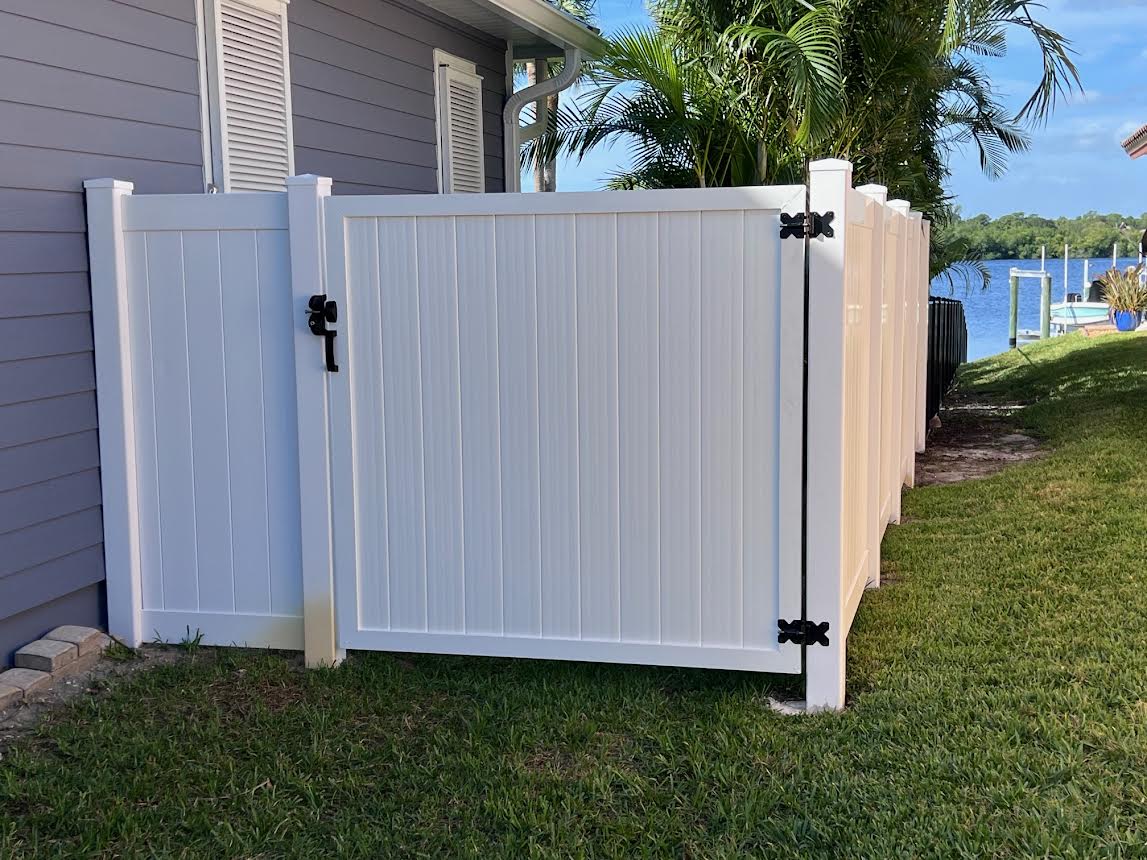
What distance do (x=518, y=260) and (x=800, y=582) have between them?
1.42 meters

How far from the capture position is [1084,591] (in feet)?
16.0

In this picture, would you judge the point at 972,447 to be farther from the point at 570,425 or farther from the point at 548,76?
the point at 570,425

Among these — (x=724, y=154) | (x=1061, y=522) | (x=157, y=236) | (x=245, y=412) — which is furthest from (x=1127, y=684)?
(x=724, y=154)

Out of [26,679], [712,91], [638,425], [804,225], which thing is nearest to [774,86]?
[712,91]

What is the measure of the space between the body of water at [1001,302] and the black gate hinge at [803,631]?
2715 cm

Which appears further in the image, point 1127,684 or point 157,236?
point 157,236

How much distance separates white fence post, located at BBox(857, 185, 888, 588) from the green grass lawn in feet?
1.02

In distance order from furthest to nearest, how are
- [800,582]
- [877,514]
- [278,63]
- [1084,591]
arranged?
[278,63] < [877,514] < [1084,591] < [800,582]

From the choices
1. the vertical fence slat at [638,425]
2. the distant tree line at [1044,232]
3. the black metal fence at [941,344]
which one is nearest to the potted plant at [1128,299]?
the black metal fence at [941,344]

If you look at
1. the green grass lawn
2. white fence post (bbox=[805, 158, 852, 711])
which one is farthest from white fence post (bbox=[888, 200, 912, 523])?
white fence post (bbox=[805, 158, 852, 711])

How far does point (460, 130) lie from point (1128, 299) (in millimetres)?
14582

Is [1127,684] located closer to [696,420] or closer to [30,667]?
[696,420]

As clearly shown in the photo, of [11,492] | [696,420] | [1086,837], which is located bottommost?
[1086,837]

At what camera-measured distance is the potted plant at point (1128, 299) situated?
62.3 feet
